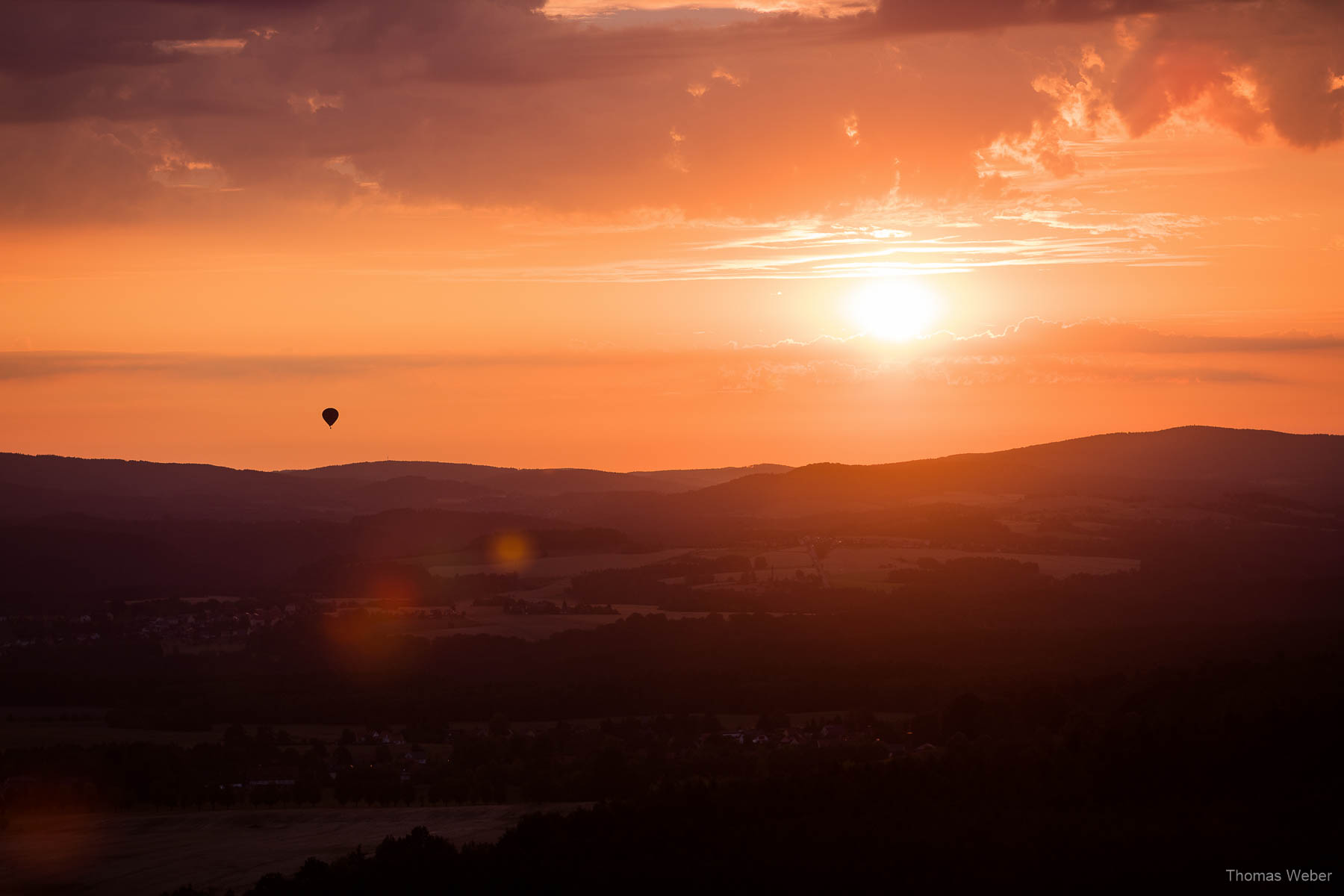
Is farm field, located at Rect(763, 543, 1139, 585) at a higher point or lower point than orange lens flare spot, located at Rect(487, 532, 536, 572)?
lower

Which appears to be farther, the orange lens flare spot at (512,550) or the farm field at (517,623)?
the orange lens flare spot at (512,550)

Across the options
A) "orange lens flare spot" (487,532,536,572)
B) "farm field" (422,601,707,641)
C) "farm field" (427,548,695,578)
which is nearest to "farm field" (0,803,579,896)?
"farm field" (422,601,707,641)

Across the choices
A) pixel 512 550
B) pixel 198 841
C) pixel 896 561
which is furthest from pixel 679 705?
pixel 512 550

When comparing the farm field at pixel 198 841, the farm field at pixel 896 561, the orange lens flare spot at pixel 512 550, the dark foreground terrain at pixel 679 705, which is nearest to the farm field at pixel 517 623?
the dark foreground terrain at pixel 679 705

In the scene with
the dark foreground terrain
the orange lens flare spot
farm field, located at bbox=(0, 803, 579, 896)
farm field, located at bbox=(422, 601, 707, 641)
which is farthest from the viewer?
the orange lens flare spot

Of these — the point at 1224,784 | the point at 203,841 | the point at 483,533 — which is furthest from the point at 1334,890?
the point at 483,533

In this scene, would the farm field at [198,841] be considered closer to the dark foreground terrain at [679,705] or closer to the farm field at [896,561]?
the dark foreground terrain at [679,705]

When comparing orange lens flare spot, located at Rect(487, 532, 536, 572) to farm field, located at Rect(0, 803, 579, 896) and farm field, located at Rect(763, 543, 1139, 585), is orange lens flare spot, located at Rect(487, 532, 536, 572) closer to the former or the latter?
farm field, located at Rect(763, 543, 1139, 585)

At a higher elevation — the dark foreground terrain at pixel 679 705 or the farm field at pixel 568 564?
the farm field at pixel 568 564

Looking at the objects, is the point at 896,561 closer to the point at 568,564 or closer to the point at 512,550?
the point at 568,564

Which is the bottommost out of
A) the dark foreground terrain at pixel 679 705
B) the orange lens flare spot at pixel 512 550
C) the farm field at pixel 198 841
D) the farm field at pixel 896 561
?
the farm field at pixel 198 841
